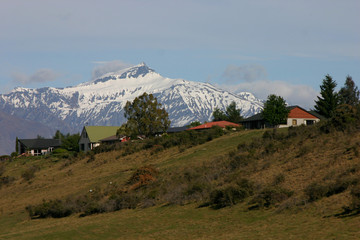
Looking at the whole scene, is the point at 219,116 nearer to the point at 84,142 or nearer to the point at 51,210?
the point at 84,142

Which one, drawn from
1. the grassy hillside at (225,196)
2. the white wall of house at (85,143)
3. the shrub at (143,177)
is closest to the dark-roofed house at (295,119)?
the grassy hillside at (225,196)

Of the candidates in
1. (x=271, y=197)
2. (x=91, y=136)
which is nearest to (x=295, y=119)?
(x=91, y=136)

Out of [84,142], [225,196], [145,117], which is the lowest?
[225,196]

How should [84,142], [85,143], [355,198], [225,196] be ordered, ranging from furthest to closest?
[84,142], [85,143], [225,196], [355,198]

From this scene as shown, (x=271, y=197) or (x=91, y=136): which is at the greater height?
(x=91, y=136)

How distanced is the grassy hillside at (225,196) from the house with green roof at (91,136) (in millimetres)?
60632

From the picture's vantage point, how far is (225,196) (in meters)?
30.0

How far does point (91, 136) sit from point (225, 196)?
92021mm

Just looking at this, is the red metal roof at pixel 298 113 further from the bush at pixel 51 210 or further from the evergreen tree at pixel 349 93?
the bush at pixel 51 210

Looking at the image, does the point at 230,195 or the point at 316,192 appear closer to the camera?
the point at 316,192

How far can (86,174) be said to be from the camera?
59062mm

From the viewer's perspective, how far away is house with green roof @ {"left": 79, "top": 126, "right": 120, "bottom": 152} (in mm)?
117000

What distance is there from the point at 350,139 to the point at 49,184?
117 ft

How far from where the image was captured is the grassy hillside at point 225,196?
935 inches
